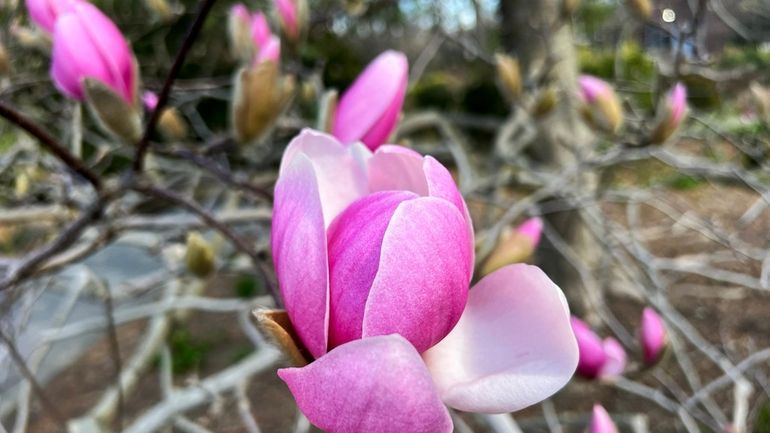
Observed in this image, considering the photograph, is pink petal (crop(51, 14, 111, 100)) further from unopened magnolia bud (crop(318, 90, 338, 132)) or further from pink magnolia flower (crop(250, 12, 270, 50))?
pink magnolia flower (crop(250, 12, 270, 50))

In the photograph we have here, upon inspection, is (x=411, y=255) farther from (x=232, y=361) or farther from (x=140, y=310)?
(x=232, y=361)

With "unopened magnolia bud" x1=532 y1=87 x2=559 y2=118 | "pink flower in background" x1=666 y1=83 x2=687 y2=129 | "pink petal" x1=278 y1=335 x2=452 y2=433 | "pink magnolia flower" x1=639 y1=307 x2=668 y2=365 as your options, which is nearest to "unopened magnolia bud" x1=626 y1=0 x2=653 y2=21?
"unopened magnolia bud" x1=532 y1=87 x2=559 y2=118

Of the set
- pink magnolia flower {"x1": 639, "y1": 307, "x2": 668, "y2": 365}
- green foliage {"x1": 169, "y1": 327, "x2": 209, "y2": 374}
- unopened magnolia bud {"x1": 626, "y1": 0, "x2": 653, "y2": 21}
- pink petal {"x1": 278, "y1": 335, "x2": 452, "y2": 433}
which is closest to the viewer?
pink petal {"x1": 278, "y1": 335, "x2": 452, "y2": 433}

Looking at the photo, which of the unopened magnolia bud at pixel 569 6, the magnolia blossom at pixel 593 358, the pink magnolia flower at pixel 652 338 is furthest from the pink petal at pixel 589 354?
the unopened magnolia bud at pixel 569 6

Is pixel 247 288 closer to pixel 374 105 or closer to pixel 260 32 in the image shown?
pixel 260 32

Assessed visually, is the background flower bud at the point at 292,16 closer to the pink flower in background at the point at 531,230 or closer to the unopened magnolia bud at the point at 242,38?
the unopened magnolia bud at the point at 242,38

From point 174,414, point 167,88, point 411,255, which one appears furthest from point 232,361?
point 411,255
